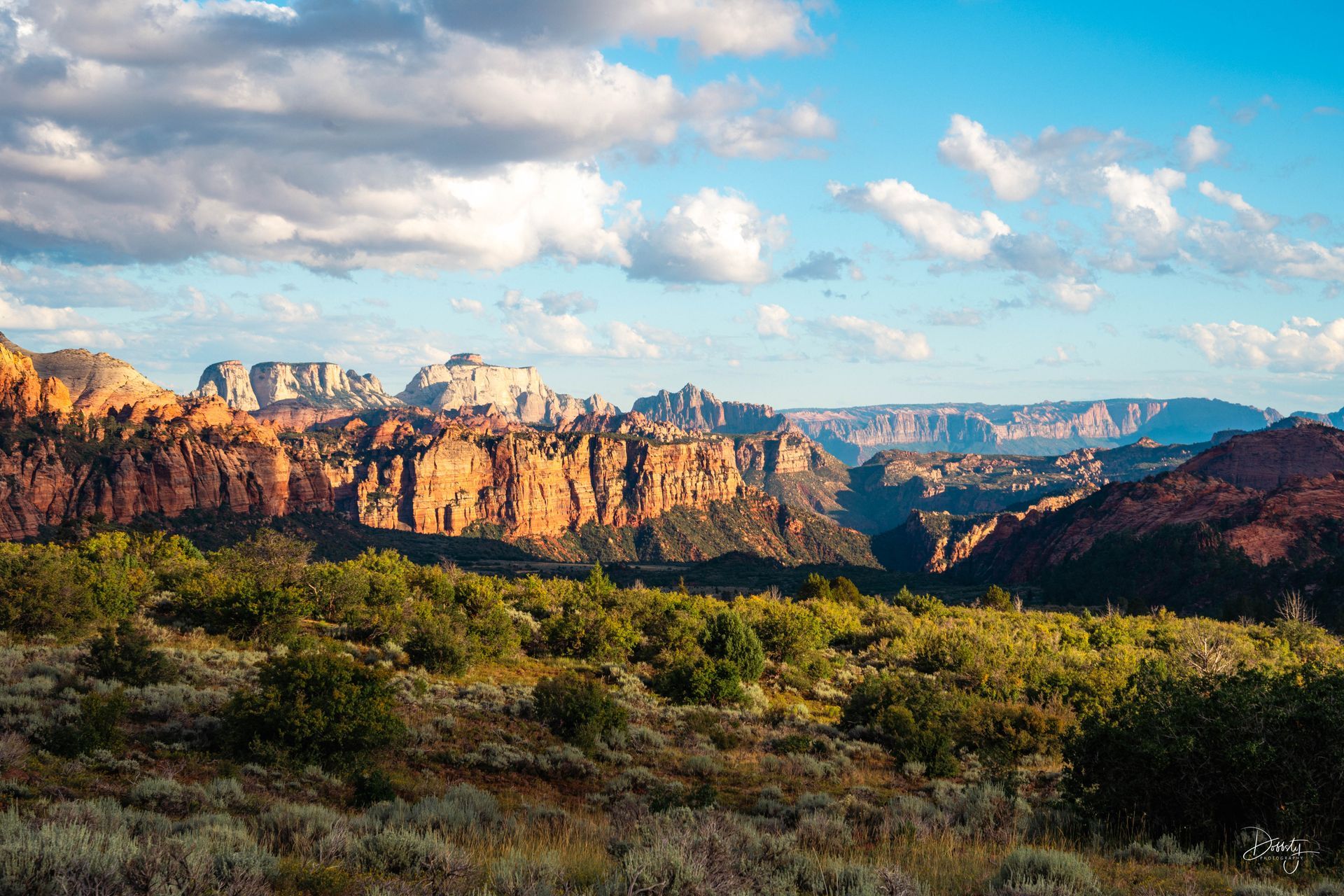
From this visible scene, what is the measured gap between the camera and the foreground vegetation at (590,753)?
30.0ft

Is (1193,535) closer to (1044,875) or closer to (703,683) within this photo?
(703,683)

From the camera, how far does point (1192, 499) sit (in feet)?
382

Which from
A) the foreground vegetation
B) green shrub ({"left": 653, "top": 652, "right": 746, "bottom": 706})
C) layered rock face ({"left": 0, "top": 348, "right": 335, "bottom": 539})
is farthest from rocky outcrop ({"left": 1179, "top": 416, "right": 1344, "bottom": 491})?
layered rock face ({"left": 0, "top": 348, "right": 335, "bottom": 539})

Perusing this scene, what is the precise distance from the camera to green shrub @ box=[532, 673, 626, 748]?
81.0 ft

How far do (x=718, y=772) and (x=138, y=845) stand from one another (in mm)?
16117

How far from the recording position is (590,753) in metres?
23.0

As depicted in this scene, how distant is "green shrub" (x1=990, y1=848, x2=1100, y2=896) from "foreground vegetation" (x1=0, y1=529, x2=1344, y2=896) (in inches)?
1.6

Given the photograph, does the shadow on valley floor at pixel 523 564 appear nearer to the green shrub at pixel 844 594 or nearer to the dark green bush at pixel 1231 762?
the green shrub at pixel 844 594

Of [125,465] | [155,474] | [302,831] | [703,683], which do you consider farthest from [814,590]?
[155,474]

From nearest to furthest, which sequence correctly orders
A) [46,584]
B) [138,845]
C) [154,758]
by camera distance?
[138,845] → [154,758] → [46,584]

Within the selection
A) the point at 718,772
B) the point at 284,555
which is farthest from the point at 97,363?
the point at 718,772

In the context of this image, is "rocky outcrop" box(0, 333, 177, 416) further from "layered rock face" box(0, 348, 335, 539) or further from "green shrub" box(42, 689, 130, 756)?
"green shrub" box(42, 689, 130, 756)

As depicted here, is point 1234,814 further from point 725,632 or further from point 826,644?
point 826,644

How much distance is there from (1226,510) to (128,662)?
124m
